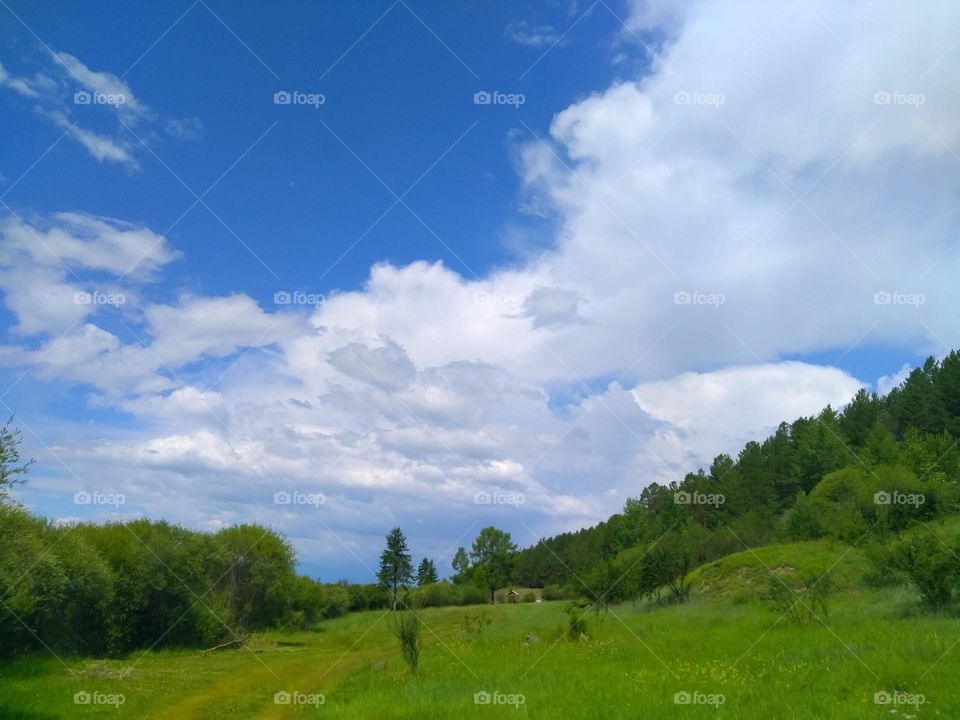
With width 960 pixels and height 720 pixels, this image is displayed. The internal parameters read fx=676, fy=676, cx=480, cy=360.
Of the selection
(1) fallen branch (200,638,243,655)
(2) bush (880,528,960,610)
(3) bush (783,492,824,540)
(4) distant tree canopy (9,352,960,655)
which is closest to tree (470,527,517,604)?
(4) distant tree canopy (9,352,960,655)

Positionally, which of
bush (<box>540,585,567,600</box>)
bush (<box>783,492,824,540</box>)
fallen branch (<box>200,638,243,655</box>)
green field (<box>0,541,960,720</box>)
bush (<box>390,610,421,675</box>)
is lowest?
bush (<box>540,585,567,600</box>)

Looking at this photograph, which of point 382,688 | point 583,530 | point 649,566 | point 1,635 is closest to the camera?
point 382,688

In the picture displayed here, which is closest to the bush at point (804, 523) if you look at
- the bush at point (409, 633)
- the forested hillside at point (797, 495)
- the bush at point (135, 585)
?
the forested hillside at point (797, 495)

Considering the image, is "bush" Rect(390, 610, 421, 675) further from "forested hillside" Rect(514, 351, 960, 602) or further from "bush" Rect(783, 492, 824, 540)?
"bush" Rect(783, 492, 824, 540)

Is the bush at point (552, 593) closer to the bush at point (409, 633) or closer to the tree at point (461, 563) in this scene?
the tree at point (461, 563)

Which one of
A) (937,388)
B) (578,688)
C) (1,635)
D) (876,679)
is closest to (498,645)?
(578,688)

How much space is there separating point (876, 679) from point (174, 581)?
121 feet

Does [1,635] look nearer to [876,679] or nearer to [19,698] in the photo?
[19,698]

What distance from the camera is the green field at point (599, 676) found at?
14.6 m

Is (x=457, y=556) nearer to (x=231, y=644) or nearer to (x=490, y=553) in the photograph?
(x=490, y=553)

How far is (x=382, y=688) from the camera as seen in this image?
19719mm

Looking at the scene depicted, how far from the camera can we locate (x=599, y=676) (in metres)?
18.7

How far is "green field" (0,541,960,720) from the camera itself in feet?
47.9

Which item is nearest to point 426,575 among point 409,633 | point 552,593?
point 409,633
